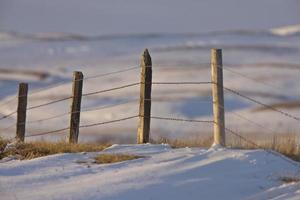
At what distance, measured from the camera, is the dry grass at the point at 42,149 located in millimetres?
13320

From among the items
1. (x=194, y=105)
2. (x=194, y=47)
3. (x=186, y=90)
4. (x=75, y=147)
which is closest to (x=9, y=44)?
(x=194, y=47)

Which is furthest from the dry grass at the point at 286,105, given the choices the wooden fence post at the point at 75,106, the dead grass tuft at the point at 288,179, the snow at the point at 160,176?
the dead grass tuft at the point at 288,179

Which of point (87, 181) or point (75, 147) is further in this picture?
point (75, 147)

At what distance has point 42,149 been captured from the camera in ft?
44.7

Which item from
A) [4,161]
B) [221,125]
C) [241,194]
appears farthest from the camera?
[221,125]

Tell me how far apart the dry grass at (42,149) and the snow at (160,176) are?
0.78 metres

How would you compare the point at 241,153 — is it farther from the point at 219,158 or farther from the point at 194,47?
the point at 194,47

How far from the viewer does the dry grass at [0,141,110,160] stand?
43.7 feet

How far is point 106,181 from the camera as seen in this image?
10.8m

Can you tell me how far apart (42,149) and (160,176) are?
3229 mm

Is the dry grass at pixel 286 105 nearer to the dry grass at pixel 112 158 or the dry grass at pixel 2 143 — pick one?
the dry grass at pixel 2 143

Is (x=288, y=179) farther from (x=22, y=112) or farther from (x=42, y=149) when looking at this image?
(x=22, y=112)

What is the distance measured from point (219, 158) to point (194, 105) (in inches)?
967

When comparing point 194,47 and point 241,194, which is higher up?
point 194,47
